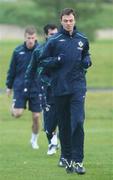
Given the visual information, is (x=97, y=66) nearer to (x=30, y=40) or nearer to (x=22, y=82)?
(x=22, y=82)

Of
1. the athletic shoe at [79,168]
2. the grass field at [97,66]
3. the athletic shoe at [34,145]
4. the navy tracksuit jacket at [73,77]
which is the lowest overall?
the grass field at [97,66]

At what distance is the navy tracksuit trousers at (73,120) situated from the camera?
12.3 m

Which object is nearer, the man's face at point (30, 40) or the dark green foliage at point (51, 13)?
the man's face at point (30, 40)

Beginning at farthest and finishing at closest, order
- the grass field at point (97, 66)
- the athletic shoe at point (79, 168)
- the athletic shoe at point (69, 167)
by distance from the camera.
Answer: the grass field at point (97, 66)
the athletic shoe at point (69, 167)
the athletic shoe at point (79, 168)

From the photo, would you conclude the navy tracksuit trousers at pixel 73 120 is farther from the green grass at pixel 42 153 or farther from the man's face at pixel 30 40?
the man's face at pixel 30 40

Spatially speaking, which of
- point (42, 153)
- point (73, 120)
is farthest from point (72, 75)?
point (42, 153)

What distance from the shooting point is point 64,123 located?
12711 millimetres

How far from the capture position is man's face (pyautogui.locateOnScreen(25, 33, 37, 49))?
16.0 meters

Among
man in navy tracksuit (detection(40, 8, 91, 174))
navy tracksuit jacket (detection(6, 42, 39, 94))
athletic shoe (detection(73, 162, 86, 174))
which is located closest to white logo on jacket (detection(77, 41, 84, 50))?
man in navy tracksuit (detection(40, 8, 91, 174))

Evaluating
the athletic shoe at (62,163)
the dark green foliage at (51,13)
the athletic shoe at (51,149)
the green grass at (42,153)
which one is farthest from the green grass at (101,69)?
the athletic shoe at (62,163)

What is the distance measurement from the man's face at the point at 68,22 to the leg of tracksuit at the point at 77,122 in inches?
36.6

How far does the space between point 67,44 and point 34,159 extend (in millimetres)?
2966

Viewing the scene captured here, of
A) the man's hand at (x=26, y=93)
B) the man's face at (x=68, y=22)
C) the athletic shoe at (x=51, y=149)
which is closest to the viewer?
the man's face at (x=68, y=22)

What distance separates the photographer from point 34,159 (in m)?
14.6
